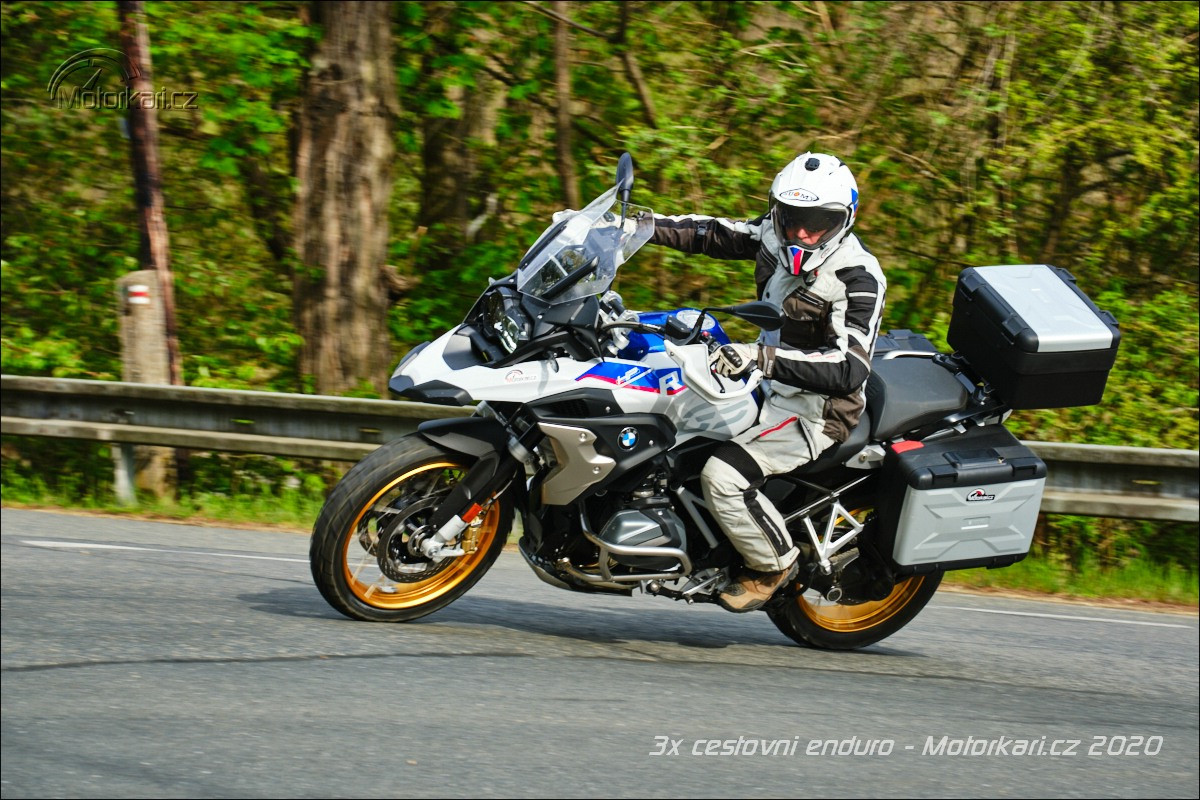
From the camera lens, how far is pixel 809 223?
4723mm

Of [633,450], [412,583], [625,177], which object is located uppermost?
[625,177]

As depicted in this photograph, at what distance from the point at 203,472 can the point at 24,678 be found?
4.53m

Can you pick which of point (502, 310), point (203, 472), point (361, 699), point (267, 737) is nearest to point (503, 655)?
point (361, 699)

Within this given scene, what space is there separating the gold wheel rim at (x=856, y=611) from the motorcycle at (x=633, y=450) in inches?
13.5

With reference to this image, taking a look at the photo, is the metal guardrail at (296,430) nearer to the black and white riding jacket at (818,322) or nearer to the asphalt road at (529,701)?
the asphalt road at (529,701)

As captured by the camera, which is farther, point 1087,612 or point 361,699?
point 1087,612

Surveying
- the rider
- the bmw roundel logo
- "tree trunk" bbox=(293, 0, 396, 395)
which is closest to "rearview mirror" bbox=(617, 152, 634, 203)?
the rider

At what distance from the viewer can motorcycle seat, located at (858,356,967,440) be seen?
523cm

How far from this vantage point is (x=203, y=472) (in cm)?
941

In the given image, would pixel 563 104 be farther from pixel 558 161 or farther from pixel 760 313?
pixel 760 313

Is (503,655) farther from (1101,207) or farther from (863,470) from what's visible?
(1101,207)

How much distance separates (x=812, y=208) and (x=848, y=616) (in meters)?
2.12

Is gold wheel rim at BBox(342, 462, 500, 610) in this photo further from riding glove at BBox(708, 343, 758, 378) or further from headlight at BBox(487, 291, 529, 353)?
riding glove at BBox(708, 343, 758, 378)

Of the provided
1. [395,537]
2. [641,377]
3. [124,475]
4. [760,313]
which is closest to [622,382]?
[641,377]
